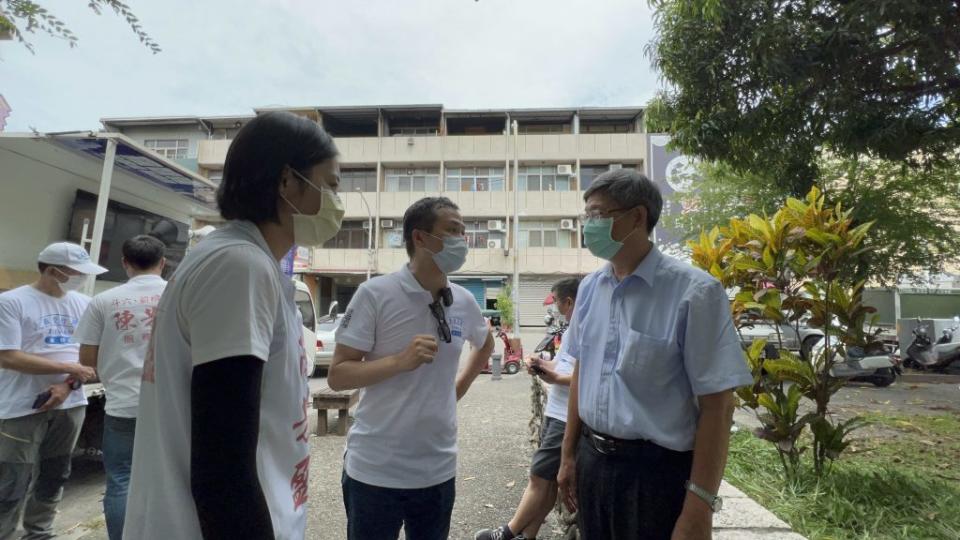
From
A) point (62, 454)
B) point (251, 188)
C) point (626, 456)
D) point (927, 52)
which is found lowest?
point (62, 454)

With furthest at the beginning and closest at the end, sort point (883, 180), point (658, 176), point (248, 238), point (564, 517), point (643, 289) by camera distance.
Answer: point (658, 176) < point (883, 180) < point (564, 517) < point (643, 289) < point (248, 238)

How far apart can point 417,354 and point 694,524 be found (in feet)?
3.60

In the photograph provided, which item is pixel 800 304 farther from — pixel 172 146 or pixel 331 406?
pixel 172 146

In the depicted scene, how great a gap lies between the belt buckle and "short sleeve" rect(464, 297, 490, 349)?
801 mm

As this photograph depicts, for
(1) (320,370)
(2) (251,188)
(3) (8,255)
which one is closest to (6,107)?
(3) (8,255)

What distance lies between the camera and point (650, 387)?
1.72 m

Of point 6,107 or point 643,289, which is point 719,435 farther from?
point 6,107

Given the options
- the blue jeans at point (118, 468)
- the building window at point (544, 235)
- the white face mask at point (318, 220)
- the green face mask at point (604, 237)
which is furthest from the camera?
the building window at point (544, 235)

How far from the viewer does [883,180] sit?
38.8 ft

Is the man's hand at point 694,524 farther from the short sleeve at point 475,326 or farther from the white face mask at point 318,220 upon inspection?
the white face mask at point 318,220

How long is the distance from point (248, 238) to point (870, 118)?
21.1ft

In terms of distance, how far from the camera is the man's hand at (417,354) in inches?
72.0

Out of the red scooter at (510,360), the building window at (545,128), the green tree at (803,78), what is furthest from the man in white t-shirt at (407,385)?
the building window at (545,128)

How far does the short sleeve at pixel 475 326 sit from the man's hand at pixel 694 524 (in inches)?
46.4
